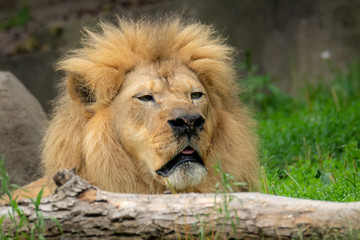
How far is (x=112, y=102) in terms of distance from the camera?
177 inches

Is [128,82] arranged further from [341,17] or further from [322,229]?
[341,17]

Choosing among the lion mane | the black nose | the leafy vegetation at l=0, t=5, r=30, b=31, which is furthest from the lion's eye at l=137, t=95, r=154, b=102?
the leafy vegetation at l=0, t=5, r=30, b=31

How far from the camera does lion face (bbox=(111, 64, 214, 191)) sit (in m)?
4.00

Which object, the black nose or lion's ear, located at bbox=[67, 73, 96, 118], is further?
lion's ear, located at bbox=[67, 73, 96, 118]

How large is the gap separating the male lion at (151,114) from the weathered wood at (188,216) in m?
0.59

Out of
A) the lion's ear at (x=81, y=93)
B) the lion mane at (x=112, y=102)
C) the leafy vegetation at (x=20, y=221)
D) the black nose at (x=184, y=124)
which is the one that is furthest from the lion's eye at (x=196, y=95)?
the leafy vegetation at (x=20, y=221)

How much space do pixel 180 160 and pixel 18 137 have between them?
9.25 feet

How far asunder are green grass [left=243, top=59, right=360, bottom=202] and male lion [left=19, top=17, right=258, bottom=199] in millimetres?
526

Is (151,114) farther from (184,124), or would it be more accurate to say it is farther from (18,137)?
(18,137)

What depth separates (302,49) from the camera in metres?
10.2

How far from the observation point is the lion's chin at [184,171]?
13.1 feet

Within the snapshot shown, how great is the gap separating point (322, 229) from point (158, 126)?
1357 millimetres

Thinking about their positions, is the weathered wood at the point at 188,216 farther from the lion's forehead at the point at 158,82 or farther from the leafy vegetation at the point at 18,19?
the leafy vegetation at the point at 18,19

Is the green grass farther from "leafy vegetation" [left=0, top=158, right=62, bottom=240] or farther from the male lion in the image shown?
"leafy vegetation" [left=0, top=158, right=62, bottom=240]
